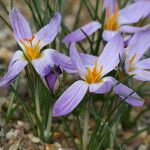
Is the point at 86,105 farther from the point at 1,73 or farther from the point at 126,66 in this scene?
the point at 1,73

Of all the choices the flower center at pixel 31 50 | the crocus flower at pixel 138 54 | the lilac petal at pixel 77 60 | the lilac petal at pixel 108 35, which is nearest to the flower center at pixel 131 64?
the crocus flower at pixel 138 54

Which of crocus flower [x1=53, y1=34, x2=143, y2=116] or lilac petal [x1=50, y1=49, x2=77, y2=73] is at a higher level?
lilac petal [x1=50, y1=49, x2=77, y2=73]

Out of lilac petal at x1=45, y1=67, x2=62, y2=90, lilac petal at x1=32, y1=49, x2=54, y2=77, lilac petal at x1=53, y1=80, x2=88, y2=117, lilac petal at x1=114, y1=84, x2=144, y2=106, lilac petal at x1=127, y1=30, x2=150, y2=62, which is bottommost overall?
lilac petal at x1=127, y1=30, x2=150, y2=62

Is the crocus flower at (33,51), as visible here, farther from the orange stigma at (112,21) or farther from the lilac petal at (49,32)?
the orange stigma at (112,21)

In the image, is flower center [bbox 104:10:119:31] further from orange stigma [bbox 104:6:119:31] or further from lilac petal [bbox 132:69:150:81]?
lilac petal [bbox 132:69:150:81]

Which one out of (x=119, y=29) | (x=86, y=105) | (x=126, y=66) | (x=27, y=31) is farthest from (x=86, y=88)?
(x=119, y=29)

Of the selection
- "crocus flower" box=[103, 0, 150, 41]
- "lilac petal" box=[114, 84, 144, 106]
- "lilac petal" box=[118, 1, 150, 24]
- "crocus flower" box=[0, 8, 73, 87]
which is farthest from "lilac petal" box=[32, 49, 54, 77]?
"lilac petal" box=[118, 1, 150, 24]

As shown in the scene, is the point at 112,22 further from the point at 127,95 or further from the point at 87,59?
the point at 127,95
